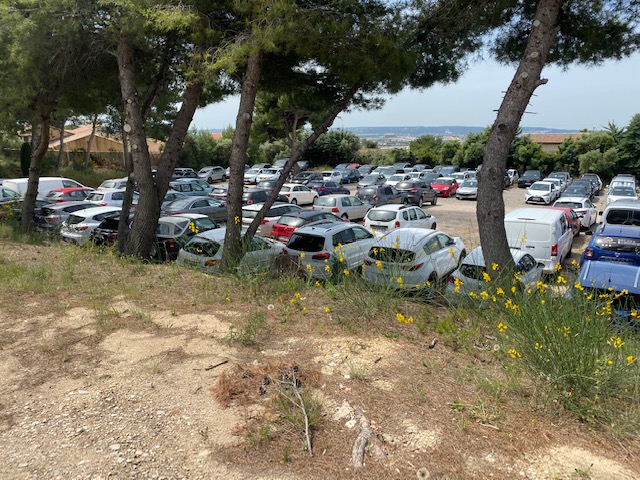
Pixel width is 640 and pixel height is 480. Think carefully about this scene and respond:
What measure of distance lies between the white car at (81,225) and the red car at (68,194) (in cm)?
870

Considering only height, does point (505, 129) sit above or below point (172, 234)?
above

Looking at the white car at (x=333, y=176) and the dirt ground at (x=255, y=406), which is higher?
the dirt ground at (x=255, y=406)

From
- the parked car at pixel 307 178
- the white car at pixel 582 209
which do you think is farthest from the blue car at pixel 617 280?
the parked car at pixel 307 178

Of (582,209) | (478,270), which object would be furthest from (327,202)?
(478,270)

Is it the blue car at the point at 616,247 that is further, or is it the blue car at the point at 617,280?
the blue car at the point at 616,247

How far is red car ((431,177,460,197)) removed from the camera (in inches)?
1319

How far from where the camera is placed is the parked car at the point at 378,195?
82.9 feet

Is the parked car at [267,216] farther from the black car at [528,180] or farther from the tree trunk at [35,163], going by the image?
the black car at [528,180]

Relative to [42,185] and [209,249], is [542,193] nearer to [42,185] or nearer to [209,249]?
[209,249]

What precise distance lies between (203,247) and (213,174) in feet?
107

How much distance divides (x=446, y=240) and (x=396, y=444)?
849 cm

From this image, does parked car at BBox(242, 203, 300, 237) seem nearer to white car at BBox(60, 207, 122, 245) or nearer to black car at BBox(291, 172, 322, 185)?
white car at BBox(60, 207, 122, 245)

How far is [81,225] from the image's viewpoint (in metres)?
14.7

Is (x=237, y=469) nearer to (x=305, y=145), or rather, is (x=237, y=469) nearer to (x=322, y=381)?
(x=322, y=381)
